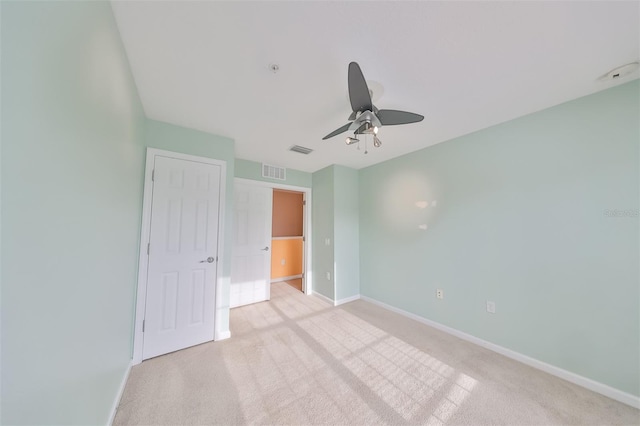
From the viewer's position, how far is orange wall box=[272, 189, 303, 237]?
5.29m

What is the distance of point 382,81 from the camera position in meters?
1.70

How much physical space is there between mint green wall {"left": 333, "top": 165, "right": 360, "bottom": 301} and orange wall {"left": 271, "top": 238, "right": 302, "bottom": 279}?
1971mm

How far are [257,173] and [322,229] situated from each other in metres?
1.51

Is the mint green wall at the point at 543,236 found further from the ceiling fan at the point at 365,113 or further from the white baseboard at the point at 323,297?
the ceiling fan at the point at 365,113

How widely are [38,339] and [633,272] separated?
11.2 ft

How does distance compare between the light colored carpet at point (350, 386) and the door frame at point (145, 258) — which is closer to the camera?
the light colored carpet at point (350, 386)

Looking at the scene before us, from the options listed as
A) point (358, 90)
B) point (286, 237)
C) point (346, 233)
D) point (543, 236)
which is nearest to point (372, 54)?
point (358, 90)

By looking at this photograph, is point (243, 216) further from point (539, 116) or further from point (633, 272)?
point (633, 272)

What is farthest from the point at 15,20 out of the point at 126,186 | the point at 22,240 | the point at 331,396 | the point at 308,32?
the point at 331,396

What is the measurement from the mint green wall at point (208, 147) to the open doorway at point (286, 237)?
2.44m

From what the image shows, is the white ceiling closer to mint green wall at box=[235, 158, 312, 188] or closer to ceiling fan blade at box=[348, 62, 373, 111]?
ceiling fan blade at box=[348, 62, 373, 111]

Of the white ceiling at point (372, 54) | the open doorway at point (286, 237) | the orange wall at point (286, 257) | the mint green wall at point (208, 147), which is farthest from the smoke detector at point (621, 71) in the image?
the orange wall at point (286, 257)

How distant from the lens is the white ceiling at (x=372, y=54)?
1.17m

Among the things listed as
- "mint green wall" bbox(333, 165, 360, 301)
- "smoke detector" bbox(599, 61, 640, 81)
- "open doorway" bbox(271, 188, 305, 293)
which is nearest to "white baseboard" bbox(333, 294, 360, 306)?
"mint green wall" bbox(333, 165, 360, 301)
